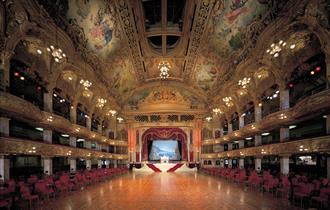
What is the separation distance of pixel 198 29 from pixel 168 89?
573 inches

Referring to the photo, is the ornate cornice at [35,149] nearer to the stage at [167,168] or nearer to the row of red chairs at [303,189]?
the stage at [167,168]

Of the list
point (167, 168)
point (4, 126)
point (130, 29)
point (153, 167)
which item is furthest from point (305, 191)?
point (153, 167)

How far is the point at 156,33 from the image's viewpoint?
21.5m

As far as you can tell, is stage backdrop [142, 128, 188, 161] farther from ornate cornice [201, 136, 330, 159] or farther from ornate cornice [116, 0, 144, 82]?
ornate cornice [201, 136, 330, 159]

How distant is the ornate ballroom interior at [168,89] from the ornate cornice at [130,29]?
10 cm

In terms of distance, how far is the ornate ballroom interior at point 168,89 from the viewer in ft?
36.7

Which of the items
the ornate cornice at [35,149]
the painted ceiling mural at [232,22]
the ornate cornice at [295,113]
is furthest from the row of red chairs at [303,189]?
the ornate cornice at [35,149]

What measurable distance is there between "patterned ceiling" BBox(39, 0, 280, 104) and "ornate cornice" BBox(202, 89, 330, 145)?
526cm

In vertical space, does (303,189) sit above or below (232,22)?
below

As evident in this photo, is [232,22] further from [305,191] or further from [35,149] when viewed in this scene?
[35,149]

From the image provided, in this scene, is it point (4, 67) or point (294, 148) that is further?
point (294, 148)

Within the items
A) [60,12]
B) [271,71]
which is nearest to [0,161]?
[60,12]

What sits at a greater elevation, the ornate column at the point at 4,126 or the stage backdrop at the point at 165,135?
the ornate column at the point at 4,126

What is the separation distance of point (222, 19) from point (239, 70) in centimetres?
405
